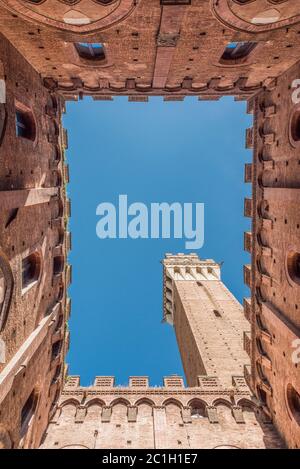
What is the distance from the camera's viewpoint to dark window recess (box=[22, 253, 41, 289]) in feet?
40.9

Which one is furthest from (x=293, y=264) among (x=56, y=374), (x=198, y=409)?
(x=56, y=374)

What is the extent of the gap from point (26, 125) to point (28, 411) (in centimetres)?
1167

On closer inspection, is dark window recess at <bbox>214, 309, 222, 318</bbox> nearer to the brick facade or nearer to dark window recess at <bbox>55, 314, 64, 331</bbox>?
the brick facade

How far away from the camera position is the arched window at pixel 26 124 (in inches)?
477

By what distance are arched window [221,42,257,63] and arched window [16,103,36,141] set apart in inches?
331

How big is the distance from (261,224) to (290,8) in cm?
837

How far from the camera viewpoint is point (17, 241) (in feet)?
35.3

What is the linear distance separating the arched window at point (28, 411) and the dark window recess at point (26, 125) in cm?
1072

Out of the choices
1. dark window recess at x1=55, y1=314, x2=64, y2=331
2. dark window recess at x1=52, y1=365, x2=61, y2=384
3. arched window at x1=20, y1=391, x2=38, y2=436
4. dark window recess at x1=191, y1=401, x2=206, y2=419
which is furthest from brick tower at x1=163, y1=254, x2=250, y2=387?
arched window at x1=20, y1=391, x2=38, y2=436

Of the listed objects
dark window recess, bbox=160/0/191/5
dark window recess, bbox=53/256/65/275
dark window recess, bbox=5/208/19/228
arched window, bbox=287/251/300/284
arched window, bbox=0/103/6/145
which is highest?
dark window recess, bbox=160/0/191/5

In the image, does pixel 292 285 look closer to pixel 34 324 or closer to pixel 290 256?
pixel 290 256

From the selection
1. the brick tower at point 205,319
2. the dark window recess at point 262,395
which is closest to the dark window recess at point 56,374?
the brick tower at point 205,319

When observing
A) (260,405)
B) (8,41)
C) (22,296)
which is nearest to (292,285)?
(260,405)

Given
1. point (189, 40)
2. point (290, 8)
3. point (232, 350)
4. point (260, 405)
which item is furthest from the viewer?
point (232, 350)
